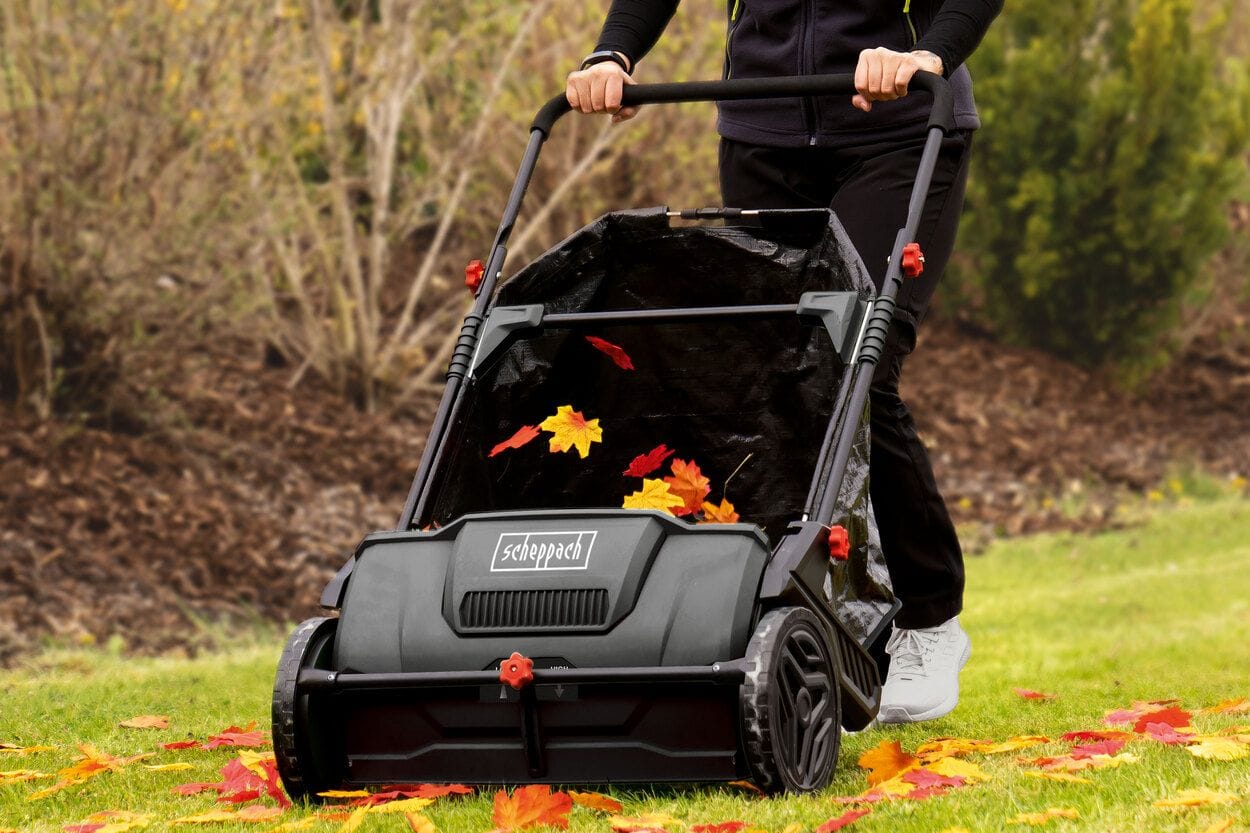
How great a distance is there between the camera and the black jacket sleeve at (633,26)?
10.7 feet

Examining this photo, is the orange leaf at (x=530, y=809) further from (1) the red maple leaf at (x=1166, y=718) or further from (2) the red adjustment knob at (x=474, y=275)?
(1) the red maple leaf at (x=1166, y=718)

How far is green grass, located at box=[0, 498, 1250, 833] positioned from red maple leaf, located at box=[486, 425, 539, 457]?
2.49ft

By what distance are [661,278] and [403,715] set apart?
44.6 inches

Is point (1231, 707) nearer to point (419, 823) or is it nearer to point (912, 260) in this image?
point (912, 260)

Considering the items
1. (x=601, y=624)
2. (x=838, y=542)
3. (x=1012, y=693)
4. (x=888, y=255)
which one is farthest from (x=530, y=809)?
(x=1012, y=693)

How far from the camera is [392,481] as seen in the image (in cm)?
685

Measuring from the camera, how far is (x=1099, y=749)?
264 centimetres

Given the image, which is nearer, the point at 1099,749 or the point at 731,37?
the point at 1099,749

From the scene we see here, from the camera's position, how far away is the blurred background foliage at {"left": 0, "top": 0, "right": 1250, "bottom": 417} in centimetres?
576

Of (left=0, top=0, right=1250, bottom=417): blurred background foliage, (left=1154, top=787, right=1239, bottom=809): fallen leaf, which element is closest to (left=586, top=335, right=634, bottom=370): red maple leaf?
(left=1154, top=787, right=1239, bottom=809): fallen leaf

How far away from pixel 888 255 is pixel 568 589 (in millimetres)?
1043

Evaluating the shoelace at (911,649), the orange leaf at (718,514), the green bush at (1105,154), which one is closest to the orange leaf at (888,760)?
the shoelace at (911,649)

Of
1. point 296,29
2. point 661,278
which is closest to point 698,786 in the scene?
point 661,278

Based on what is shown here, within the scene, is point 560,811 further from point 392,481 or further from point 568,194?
point 568,194
